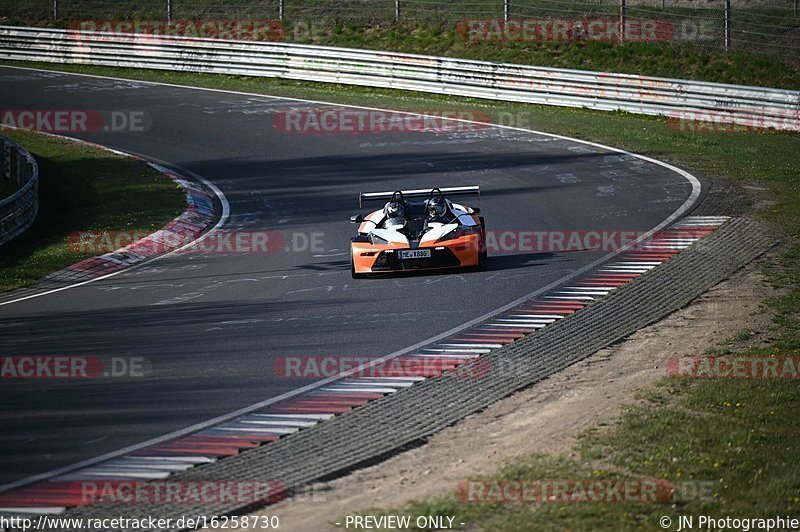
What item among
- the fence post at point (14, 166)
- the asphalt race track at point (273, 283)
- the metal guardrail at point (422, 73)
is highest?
the metal guardrail at point (422, 73)

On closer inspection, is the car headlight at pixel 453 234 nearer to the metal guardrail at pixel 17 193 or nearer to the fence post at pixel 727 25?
the metal guardrail at pixel 17 193

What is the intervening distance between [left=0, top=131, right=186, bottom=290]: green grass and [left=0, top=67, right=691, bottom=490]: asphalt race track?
4.07ft

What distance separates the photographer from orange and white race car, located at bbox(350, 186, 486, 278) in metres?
14.8

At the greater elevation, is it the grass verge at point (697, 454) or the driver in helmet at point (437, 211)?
the driver in helmet at point (437, 211)

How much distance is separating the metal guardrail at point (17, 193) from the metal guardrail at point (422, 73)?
13129 mm

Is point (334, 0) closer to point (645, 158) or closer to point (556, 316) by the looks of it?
point (645, 158)

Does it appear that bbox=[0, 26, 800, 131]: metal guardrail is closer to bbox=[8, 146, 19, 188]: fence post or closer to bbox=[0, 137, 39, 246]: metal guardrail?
bbox=[0, 137, 39, 246]: metal guardrail

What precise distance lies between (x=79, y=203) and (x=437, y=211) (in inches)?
345

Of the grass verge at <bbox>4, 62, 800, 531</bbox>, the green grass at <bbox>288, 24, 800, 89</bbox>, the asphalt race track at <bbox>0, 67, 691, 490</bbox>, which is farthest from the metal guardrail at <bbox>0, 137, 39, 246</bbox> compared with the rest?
the green grass at <bbox>288, 24, 800, 89</bbox>

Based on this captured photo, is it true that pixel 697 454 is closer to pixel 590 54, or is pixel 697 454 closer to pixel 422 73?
pixel 422 73

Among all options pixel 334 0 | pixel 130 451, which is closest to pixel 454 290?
pixel 130 451

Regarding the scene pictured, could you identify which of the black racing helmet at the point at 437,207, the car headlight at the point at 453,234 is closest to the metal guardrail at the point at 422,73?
the black racing helmet at the point at 437,207

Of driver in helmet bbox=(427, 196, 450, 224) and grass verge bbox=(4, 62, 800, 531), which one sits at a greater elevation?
driver in helmet bbox=(427, 196, 450, 224)

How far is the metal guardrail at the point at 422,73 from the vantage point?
2669 centimetres
